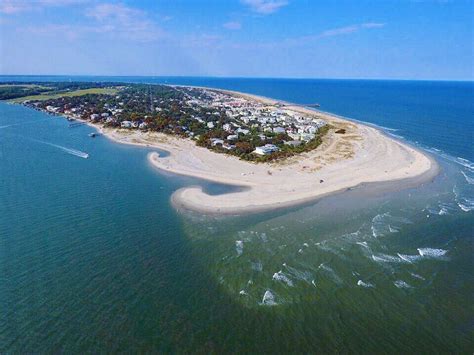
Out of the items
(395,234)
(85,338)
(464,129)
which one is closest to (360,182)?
(395,234)

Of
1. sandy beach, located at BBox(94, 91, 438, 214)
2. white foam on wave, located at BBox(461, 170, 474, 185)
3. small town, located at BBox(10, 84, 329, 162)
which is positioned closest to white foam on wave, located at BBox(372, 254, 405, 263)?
sandy beach, located at BBox(94, 91, 438, 214)

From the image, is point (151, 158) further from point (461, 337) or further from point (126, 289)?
point (461, 337)

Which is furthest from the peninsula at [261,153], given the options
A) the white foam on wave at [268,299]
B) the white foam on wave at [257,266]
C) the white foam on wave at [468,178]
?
the white foam on wave at [268,299]

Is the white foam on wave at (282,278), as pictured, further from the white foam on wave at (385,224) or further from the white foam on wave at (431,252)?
the white foam on wave at (431,252)

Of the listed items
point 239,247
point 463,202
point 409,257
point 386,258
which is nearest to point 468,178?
point 463,202

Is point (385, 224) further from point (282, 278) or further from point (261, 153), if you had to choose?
point (261, 153)

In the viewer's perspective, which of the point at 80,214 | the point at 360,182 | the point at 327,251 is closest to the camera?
the point at 327,251
